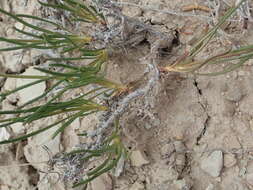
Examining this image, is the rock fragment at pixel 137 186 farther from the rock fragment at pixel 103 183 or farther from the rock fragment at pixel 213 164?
the rock fragment at pixel 213 164

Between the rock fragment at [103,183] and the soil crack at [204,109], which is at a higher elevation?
the soil crack at [204,109]

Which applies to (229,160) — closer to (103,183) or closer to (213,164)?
(213,164)

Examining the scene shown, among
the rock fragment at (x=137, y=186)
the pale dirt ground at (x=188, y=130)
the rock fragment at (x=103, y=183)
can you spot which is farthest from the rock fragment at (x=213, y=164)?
the rock fragment at (x=103, y=183)

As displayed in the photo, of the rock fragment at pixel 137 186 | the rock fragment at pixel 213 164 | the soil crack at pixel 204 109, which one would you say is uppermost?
the soil crack at pixel 204 109

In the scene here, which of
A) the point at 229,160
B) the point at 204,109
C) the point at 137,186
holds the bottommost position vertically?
the point at 137,186

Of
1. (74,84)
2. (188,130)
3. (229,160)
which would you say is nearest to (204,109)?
(188,130)

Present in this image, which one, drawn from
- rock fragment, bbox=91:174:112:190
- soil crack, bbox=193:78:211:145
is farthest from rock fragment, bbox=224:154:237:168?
rock fragment, bbox=91:174:112:190

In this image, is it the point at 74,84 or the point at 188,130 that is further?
the point at 188,130
